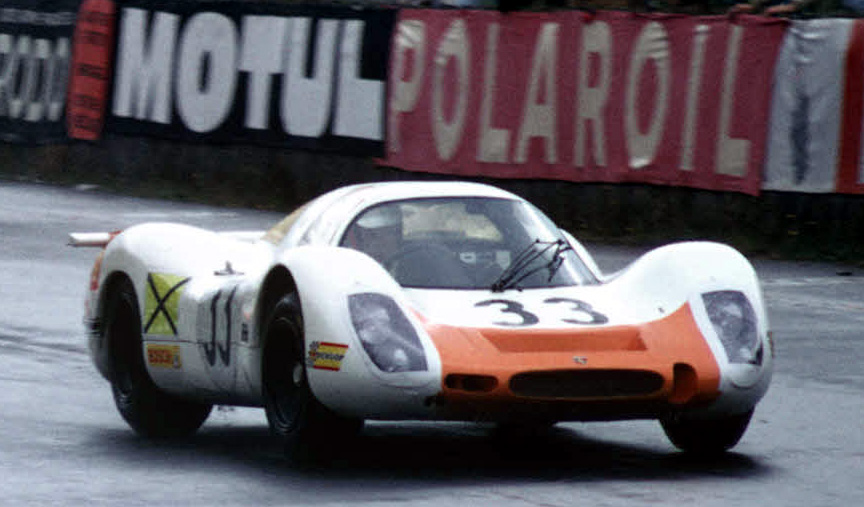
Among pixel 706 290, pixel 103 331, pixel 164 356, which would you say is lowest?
pixel 103 331

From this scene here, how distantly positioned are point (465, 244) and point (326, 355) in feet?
3.86

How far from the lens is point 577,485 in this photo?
7.68 m

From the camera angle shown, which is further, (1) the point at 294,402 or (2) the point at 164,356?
(2) the point at 164,356

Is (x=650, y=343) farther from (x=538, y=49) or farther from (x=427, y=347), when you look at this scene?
(x=538, y=49)

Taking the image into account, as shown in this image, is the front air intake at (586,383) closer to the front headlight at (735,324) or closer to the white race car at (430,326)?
the white race car at (430,326)

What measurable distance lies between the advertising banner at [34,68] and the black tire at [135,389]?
17872 millimetres

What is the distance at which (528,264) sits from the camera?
28.5ft

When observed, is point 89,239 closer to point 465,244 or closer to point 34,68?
point 465,244

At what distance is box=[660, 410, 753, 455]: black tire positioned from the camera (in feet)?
27.2

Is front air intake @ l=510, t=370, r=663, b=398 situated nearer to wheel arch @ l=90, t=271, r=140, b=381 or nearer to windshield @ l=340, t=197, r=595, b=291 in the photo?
windshield @ l=340, t=197, r=595, b=291

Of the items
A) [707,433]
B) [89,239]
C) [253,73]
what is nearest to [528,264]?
[707,433]

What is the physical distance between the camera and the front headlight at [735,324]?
807 centimetres

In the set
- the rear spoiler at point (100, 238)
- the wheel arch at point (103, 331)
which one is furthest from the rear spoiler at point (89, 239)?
the wheel arch at point (103, 331)

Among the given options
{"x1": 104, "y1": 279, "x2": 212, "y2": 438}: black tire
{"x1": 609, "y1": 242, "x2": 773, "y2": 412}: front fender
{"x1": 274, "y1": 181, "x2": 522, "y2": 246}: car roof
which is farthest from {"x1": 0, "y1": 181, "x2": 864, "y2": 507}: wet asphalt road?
{"x1": 274, "y1": 181, "x2": 522, "y2": 246}: car roof
